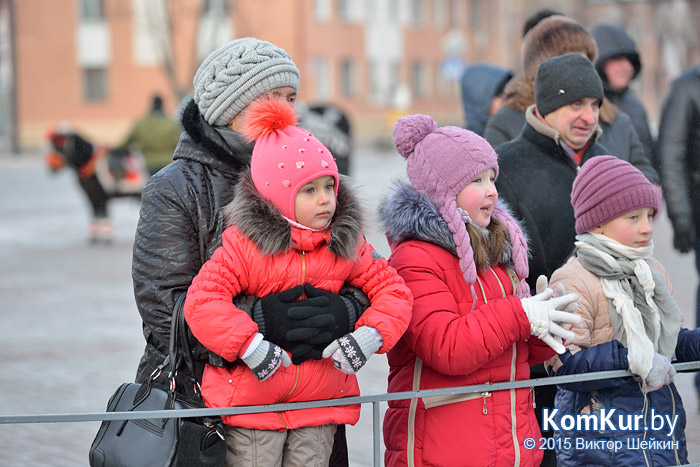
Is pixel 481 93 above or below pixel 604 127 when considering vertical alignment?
above

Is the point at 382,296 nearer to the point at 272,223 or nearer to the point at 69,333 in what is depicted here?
the point at 272,223

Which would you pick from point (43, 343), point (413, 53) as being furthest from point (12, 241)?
point (413, 53)

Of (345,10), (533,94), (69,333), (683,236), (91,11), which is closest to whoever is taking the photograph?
(533,94)

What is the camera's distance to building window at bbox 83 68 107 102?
48.2m

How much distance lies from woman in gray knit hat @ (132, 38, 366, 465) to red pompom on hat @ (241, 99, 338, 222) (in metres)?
0.14

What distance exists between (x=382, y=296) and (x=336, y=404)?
34 cm

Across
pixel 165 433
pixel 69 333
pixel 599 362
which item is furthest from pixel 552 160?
pixel 69 333

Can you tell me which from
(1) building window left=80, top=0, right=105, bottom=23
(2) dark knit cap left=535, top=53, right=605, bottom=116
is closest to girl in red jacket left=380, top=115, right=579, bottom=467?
(2) dark knit cap left=535, top=53, right=605, bottom=116

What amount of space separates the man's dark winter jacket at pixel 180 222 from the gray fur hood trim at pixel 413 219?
1.71 ft

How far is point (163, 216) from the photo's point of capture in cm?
310

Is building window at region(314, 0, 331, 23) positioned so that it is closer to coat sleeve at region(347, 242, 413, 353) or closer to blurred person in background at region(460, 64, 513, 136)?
blurred person in background at region(460, 64, 513, 136)

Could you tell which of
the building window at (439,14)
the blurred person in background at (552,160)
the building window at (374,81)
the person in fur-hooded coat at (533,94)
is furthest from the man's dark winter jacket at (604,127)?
the building window at (439,14)

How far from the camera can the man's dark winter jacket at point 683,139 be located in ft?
20.4

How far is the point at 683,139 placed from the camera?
628cm
